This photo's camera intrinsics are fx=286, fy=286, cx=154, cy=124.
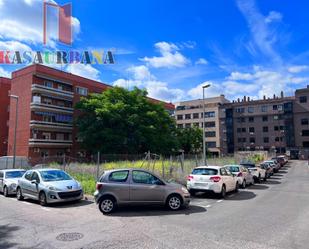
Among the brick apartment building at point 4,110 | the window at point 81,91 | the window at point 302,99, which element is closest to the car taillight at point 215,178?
the window at point 81,91

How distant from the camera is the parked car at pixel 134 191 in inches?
402

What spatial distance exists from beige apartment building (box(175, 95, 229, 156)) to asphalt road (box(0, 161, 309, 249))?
80163mm

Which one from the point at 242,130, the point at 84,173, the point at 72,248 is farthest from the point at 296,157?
the point at 72,248

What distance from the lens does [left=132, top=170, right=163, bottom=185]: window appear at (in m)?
10.6

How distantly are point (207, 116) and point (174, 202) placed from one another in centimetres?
8724

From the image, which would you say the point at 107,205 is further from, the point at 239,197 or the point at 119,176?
the point at 239,197

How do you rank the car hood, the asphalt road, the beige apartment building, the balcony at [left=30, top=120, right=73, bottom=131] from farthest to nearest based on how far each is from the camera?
the beige apartment building < the balcony at [left=30, top=120, right=73, bottom=131] < the car hood < the asphalt road

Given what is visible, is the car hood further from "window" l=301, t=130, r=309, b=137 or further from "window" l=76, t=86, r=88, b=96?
"window" l=301, t=130, r=309, b=137

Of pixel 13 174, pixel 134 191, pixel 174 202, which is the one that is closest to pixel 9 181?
pixel 13 174

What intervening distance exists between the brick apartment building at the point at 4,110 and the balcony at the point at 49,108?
11.5 m

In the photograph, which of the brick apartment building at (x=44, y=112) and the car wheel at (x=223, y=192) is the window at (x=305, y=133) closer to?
the brick apartment building at (x=44, y=112)

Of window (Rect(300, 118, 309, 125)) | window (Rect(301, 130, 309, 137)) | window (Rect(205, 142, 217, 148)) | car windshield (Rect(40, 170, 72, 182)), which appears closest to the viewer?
car windshield (Rect(40, 170, 72, 182))

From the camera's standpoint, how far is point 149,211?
1042cm

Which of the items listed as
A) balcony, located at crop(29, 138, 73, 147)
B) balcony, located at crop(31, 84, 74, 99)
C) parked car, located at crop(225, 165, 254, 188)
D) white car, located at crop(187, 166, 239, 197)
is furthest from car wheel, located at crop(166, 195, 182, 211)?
balcony, located at crop(31, 84, 74, 99)
